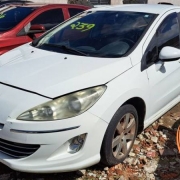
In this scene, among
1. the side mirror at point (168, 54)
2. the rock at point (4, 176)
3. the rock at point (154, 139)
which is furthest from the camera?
the rock at point (154, 139)

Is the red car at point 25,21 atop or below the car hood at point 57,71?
below

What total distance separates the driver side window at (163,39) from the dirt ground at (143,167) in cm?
96

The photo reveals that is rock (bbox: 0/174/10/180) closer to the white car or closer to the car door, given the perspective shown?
the white car

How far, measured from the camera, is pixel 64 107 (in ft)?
7.70

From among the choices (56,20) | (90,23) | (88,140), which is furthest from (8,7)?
(88,140)

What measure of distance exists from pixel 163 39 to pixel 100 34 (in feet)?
2.36

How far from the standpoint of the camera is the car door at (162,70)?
302 centimetres

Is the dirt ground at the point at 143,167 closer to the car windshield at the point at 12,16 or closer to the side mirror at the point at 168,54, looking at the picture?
the side mirror at the point at 168,54

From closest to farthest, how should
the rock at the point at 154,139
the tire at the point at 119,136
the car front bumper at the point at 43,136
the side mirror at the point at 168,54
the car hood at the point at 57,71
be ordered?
the car front bumper at the point at 43,136 < the car hood at the point at 57,71 < the tire at the point at 119,136 < the side mirror at the point at 168,54 < the rock at the point at 154,139

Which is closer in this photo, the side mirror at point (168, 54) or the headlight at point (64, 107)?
the headlight at point (64, 107)

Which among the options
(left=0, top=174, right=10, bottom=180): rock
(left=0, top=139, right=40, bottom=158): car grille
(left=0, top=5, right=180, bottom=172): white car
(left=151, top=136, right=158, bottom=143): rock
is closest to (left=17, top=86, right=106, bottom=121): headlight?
(left=0, top=5, right=180, bottom=172): white car

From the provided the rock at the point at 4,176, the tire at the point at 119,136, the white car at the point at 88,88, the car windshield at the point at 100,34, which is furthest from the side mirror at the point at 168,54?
the rock at the point at 4,176

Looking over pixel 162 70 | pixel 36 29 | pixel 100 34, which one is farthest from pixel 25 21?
pixel 162 70

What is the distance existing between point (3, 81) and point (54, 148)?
79 cm
